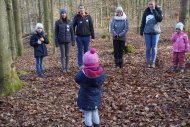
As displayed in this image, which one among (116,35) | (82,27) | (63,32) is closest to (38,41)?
(63,32)

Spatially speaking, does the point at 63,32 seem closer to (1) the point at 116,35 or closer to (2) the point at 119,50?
(1) the point at 116,35

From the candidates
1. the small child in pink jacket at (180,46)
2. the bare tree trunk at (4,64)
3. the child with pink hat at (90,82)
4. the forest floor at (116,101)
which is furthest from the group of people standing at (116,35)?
the child with pink hat at (90,82)

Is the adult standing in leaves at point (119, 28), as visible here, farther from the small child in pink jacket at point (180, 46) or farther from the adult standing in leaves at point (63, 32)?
the small child in pink jacket at point (180, 46)

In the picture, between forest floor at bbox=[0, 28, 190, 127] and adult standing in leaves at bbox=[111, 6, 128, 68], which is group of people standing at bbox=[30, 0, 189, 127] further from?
forest floor at bbox=[0, 28, 190, 127]

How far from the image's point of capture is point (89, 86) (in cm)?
527

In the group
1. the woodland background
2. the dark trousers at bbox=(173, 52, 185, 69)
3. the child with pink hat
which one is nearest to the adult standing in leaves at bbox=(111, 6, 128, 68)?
the woodland background

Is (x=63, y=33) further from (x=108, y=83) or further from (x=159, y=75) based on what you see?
(x=159, y=75)

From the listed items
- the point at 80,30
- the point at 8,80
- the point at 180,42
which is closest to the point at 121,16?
the point at 80,30

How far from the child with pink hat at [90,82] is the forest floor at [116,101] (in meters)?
1.03

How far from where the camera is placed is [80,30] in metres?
10.6

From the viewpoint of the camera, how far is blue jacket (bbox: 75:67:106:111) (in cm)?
517

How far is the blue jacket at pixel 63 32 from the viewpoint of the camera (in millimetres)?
10289

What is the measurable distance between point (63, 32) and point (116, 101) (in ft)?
12.6

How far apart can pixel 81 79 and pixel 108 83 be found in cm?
375
